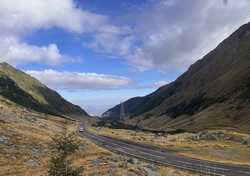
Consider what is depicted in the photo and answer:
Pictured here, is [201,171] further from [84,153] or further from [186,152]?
[186,152]

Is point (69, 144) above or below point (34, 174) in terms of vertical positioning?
above

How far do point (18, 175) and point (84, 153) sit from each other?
16993 millimetres

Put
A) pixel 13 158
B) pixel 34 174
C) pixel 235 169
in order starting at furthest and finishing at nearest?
1. pixel 235 169
2. pixel 13 158
3. pixel 34 174

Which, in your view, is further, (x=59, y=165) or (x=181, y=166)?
(x=181, y=166)

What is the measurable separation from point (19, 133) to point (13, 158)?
13113 millimetres

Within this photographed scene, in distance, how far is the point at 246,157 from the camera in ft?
274

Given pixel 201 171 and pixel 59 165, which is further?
pixel 201 171

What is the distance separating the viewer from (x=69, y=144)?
35.2 m

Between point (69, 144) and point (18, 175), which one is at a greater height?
point (69, 144)

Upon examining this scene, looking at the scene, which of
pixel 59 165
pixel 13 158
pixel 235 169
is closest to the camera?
pixel 59 165

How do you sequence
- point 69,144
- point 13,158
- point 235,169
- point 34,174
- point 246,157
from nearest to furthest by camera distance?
1. point 69,144
2. point 34,174
3. point 13,158
4. point 235,169
5. point 246,157

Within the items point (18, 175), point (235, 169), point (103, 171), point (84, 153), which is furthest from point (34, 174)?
point (235, 169)

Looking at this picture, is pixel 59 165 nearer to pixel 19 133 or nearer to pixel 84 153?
pixel 84 153

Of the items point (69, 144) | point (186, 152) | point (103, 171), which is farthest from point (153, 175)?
point (186, 152)
